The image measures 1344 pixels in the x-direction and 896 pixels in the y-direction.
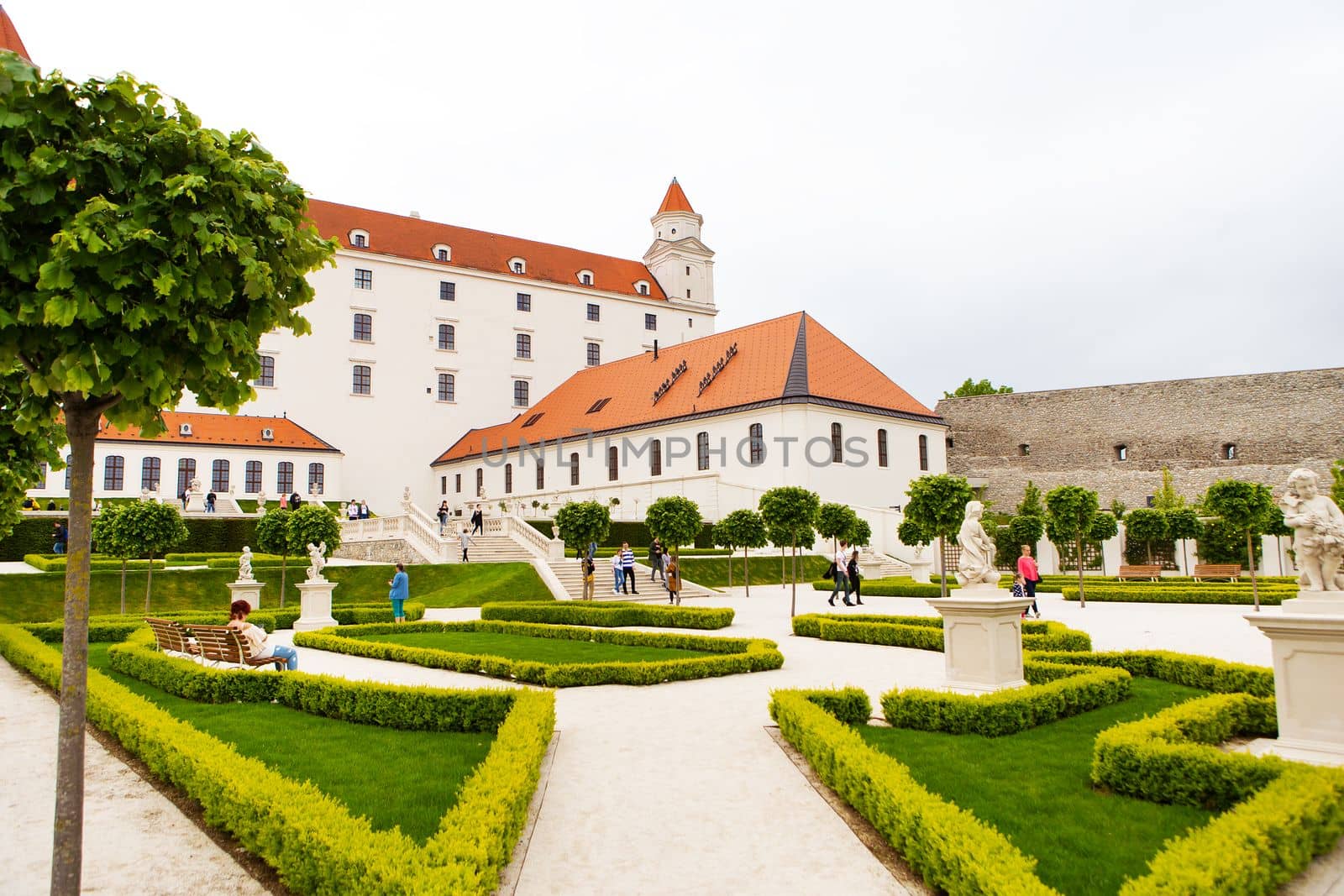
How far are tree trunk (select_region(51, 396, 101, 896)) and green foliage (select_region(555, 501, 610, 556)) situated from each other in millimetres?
18930

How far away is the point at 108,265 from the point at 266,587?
25318mm

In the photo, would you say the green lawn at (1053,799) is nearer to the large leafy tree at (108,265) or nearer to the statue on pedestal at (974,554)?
the statue on pedestal at (974,554)

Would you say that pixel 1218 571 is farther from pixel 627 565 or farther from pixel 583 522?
pixel 583 522

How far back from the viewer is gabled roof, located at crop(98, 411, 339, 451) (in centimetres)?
Answer: 4741

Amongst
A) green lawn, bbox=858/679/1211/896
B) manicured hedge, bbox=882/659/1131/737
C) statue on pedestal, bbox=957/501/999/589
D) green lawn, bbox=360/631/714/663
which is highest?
statue on pedestal, bbox=957/501/999/589

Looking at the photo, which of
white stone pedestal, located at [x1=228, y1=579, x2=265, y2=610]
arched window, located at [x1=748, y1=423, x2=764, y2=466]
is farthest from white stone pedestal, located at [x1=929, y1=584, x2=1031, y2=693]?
arched window, located at [x1=748, y1=423, x2=764, y2=466]

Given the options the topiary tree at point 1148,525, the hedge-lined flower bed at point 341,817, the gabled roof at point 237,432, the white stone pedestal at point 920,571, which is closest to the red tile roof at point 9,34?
the gabled roof at point 237,432

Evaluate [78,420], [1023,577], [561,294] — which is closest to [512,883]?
[78,420]

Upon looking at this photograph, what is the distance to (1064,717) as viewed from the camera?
9047 millimetres

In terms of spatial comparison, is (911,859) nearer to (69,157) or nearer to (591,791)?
(591,791)

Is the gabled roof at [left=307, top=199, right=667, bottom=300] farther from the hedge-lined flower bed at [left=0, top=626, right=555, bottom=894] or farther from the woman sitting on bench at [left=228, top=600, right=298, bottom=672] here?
the hedge-lined flower bed at [left=0, top=626, right=555, bottom=894]

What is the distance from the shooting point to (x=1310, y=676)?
708cm

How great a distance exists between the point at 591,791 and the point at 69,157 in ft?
17.7

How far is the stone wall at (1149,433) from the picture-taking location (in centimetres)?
4647
